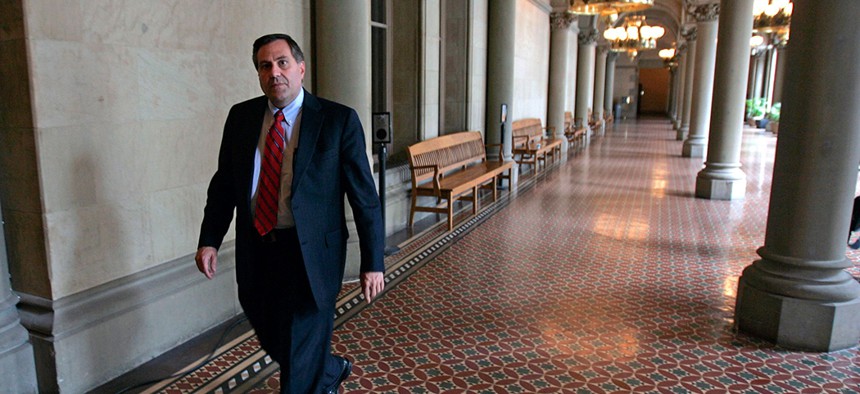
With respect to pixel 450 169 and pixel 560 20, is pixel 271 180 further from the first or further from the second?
pixel 560 20

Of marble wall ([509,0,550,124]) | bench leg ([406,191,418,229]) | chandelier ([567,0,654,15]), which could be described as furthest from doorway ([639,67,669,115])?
bench leg ([406,191,418,229])

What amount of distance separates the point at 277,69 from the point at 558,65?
552 inches

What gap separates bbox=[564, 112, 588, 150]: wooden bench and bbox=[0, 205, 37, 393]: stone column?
51.0 feet

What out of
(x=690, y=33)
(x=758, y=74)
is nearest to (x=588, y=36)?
(x=690, y=33)

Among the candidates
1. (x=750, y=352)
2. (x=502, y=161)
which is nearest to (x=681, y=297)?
(x=750, y=352)

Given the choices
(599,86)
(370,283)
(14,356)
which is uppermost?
(599,86)

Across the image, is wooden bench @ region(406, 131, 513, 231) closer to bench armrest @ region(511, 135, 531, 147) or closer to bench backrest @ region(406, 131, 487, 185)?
bench backrest @ region(406, 131, 487, 185)

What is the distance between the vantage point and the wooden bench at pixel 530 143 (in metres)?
12.2

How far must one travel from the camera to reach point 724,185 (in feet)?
31.4

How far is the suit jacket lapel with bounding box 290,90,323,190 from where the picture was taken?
255cm

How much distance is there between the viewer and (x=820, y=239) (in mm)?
4051

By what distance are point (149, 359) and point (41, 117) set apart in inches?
62.6

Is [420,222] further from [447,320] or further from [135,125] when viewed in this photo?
[135,125]

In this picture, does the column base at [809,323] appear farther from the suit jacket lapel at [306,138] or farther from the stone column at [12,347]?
the stone column at [12,347]
